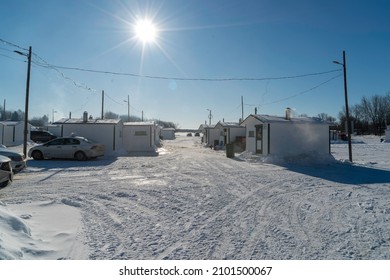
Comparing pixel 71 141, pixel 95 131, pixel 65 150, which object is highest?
pixel 95 131

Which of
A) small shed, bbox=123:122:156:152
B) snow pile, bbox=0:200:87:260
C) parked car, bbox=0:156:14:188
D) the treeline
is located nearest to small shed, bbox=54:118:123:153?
small shed, bbox=123:122:156:152

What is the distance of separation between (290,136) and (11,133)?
3359 cm

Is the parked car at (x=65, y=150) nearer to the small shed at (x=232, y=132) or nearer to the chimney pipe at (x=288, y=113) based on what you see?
the chimney pipe at (x=288, y=113)

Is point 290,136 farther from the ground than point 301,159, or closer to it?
farther from the ground

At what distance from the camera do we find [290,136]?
19.5 m

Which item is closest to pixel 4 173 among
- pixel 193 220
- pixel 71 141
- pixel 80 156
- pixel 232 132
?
pixel 193 220

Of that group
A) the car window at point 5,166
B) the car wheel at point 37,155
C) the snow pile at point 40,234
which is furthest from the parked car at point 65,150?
the snow pile at point 40,234

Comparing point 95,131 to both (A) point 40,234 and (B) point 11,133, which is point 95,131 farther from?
(B) point 11,133

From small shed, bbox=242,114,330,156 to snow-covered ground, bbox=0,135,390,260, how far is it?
937cm

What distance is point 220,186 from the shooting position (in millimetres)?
9156

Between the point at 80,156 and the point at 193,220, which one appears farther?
the point at 80,156

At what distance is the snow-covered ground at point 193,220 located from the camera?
408 cm

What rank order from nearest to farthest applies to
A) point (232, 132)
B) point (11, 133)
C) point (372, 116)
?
point (232, 132), point (11, 133), point (372, 116)
